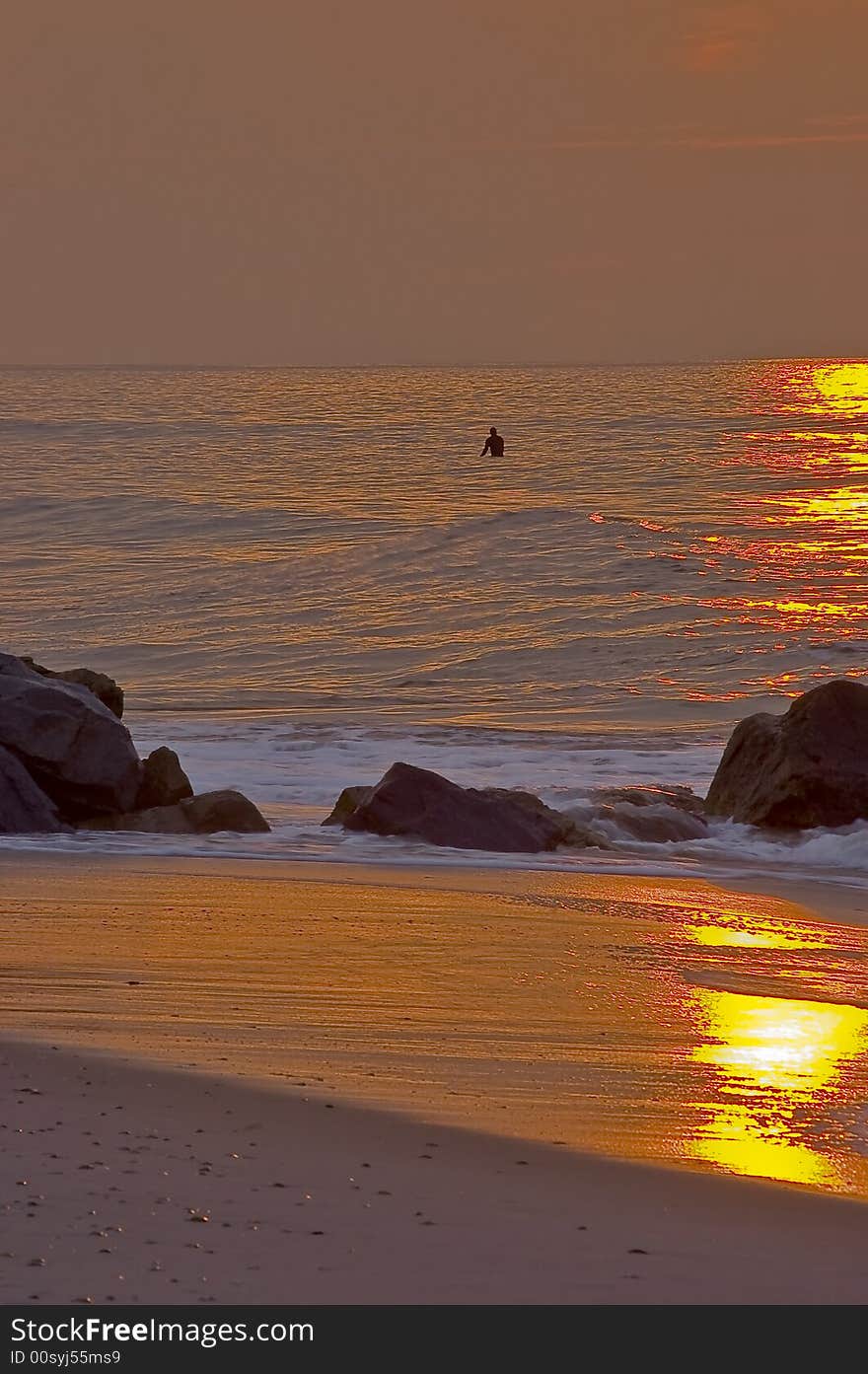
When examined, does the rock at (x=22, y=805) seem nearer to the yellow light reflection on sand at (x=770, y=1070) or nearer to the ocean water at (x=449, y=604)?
the ocean water at (x=449, y=604)

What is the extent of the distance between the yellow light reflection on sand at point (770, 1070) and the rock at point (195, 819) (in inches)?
167

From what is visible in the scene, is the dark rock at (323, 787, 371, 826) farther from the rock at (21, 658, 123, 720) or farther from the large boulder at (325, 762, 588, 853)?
the rock at (21, 658, 123, 720)

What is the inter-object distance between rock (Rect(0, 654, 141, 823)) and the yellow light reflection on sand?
16.1 ft

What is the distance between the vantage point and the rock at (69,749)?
10211 millimetres

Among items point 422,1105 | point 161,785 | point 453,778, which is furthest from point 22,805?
point 422,1105

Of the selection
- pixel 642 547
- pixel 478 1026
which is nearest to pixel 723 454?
pixel 642 547

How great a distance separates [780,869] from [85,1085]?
18.2 feet

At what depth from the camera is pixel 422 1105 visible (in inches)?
191

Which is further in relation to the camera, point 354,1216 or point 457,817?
point 457,817

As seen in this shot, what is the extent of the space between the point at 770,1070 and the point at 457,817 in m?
4.69

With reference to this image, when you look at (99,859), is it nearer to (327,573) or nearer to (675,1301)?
(675,1301)

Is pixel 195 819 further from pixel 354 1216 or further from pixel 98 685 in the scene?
pixel 354 1216

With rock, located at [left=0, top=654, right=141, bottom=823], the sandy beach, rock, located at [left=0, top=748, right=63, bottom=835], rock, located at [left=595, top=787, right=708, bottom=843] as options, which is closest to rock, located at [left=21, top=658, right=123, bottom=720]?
rock, located at [left=0, top=654, right=141, bottom=823]

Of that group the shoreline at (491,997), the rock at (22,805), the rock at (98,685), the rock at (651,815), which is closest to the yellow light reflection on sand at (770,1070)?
the shoreline at (491,997)
